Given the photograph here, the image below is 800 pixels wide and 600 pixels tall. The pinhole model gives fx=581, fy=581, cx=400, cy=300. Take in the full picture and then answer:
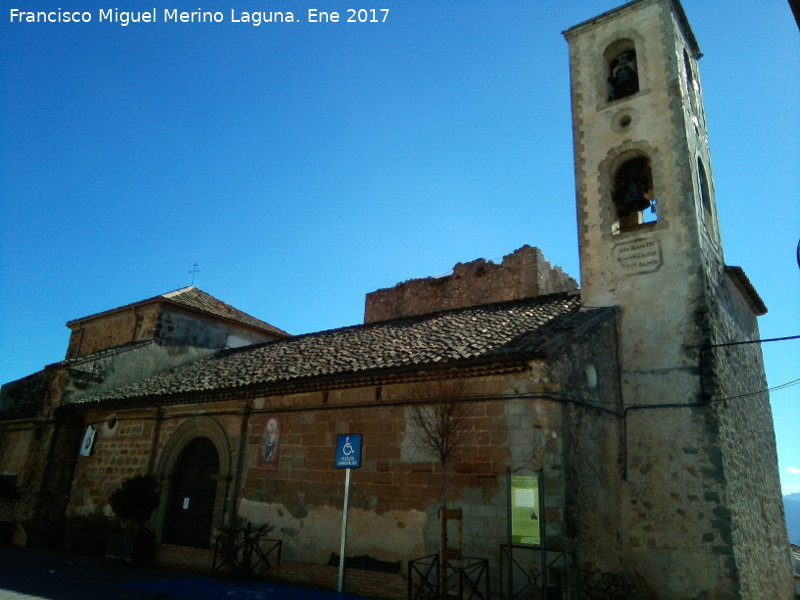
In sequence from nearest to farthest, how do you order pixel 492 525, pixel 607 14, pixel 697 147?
pixel 492 525 → pixel 697 147 → pixel 607 14

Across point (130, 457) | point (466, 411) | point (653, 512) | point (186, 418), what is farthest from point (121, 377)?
point (653, 512)

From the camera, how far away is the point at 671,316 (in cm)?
1142

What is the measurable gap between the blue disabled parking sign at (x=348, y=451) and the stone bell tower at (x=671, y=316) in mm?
4914

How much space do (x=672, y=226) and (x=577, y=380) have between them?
4.43m

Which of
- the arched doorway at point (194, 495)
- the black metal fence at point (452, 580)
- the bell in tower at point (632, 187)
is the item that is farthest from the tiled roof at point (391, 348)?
the black metal fence at point (452, 580)

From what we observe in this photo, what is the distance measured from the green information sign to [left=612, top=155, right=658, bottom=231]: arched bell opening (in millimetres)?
6724

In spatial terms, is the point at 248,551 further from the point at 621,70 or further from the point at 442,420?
the point at 621,70

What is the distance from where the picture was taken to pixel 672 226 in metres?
12.0

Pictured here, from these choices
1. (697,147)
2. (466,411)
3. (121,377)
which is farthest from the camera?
(121,377)

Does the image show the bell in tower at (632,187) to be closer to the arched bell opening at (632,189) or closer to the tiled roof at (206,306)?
the arched bell opening at (632,189)

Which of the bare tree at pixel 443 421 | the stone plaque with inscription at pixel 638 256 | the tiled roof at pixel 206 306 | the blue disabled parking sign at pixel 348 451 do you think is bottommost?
the blue disabled parking sign at pixel 348 451

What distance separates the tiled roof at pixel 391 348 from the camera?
1022 centimetres

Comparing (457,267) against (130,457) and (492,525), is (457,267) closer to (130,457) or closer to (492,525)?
(130,457)

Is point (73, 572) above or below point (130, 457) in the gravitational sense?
below
